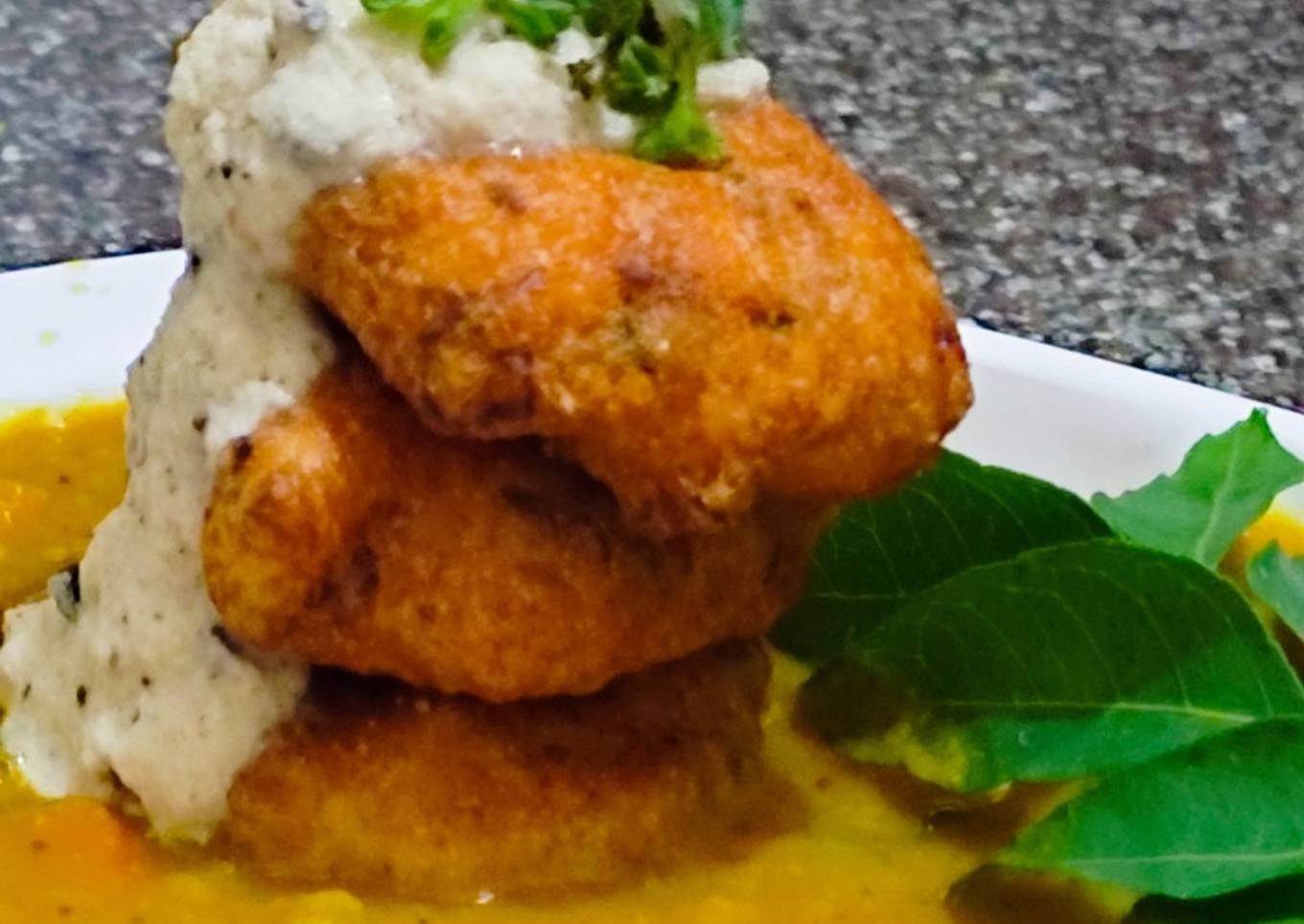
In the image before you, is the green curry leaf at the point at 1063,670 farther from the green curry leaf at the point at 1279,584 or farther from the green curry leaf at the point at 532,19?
the green curry leaf at the point at 532,19

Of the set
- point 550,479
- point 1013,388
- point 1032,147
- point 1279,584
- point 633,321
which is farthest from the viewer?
point 1032,147

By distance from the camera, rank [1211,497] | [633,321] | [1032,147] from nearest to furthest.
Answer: [633,321]
[1211,497]
[1032,147]

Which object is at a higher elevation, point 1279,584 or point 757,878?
point 1279,584

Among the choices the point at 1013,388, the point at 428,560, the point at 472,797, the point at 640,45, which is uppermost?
the point at 640,45

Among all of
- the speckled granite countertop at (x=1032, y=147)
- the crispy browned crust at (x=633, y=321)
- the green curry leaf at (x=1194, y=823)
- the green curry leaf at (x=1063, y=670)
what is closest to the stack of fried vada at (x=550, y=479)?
the crispy browned crust at (x=633, y=321)

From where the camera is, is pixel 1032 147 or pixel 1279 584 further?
pixel 1032 147

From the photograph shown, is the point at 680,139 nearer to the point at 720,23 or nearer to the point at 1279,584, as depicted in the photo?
the point at 720,23

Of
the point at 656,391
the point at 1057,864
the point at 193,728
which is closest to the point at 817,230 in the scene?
the point at 656,391

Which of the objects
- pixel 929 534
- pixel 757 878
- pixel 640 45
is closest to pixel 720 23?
pixel 640 45

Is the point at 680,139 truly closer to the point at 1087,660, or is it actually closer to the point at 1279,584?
the point at 1087,660

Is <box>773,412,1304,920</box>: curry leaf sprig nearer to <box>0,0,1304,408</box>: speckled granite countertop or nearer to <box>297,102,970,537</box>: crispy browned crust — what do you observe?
<box>297,102,970,537</box>: crispy browned crust

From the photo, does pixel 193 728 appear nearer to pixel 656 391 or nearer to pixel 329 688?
pixel 329 688
